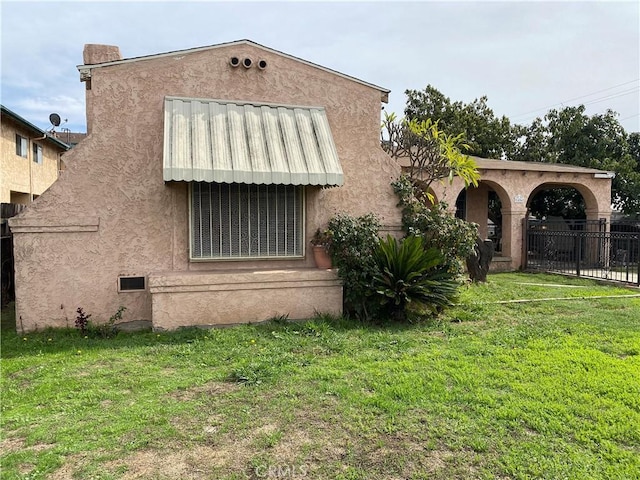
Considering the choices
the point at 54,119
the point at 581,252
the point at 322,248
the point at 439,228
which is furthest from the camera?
the point at 54,119

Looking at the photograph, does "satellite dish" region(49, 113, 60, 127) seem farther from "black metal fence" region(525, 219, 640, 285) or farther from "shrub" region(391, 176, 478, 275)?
"black metal fence" region(525, 219, 640, 285)

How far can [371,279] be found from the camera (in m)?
7.91

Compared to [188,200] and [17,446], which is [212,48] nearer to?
[188,200]

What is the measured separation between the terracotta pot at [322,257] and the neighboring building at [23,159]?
14217 mm

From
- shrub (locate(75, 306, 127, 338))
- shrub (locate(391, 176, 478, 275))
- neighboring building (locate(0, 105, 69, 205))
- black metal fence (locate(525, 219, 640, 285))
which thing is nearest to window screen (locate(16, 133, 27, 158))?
neighboring building (locate(0, 105, 69, 205))

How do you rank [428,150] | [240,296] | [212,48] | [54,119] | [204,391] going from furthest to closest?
[54,119] → [428,150] → [212,48] → [240,296] → [204,391]

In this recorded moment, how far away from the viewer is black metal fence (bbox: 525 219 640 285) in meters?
14.5

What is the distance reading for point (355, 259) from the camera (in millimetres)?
7859

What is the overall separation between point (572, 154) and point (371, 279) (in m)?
23.1

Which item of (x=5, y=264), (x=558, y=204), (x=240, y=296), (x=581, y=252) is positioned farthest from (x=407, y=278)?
(x=558, y=204)

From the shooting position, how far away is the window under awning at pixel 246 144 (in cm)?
717

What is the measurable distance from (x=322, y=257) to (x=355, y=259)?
739 mm

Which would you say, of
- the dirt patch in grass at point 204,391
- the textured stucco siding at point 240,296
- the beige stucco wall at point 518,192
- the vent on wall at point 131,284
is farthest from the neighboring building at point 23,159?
the beige stucco wall at point 518,192

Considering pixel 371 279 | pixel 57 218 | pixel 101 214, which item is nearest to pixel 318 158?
pixel 371 279
